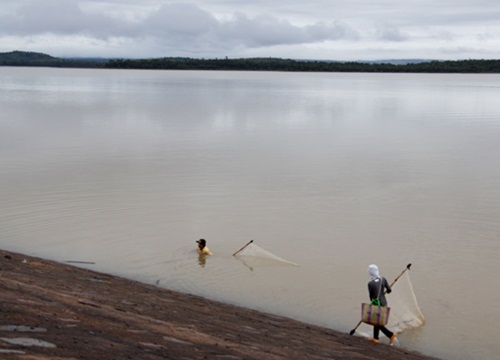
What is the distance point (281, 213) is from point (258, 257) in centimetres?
447

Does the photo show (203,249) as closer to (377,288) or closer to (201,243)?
(201,243)

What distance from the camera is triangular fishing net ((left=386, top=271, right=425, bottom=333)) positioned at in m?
11.6

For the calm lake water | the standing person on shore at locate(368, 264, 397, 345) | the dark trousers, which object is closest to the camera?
the standing person on shore at locate(368, 264, 397, 345)

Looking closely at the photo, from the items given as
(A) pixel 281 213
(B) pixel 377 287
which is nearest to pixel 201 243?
(A) pixel 281 213

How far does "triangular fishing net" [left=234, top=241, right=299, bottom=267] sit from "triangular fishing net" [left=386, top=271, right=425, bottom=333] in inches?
161

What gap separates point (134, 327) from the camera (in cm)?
893

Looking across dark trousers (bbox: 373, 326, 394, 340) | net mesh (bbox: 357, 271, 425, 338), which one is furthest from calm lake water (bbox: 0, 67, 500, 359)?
dark trousers (bbox: 373, 326, 394, 340)

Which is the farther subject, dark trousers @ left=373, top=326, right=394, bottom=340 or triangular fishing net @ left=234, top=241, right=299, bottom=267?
triangular fishing net @ left=234, top=241, right=299, bottom=267

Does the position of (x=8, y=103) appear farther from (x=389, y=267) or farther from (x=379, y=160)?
(x=389, y=267)

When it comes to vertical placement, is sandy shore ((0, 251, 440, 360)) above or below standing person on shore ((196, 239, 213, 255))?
above

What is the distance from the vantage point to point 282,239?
17.4 m

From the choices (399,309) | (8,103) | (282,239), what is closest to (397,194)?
(282,239)

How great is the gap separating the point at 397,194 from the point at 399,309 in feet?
37.8

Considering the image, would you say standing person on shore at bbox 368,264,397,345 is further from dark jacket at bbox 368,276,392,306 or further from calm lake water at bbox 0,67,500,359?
calm lake water at bbox 0,67,500,359
